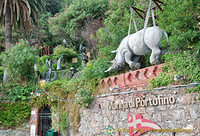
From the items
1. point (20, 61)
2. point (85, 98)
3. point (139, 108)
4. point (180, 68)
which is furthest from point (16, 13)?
point (180, 68)

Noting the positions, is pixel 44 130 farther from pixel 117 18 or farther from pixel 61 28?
pixel 61 28

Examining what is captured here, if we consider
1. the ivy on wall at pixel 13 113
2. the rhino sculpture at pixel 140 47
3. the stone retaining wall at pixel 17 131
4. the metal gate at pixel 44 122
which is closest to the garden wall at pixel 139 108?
the rhino sculpture at pixel 140 47

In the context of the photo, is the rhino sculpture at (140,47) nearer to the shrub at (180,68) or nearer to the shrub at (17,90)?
the shrub at (180,68)

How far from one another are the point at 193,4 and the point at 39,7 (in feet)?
43.3

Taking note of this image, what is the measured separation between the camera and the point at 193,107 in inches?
185

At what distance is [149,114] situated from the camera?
18.8 feet

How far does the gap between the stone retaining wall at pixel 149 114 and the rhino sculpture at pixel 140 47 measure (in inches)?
43.4

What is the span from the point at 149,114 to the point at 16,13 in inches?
516

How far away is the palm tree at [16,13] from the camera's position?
1400cm

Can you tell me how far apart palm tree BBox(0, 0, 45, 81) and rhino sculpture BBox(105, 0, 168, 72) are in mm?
9580

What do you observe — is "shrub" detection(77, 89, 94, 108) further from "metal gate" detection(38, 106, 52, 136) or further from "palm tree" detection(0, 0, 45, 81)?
"palm tree" detection(0, 0, 45, 81)

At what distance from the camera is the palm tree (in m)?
14.0

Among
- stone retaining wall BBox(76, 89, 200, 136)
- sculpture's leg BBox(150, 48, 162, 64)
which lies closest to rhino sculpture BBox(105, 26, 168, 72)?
sculpture's leg BBox(150, 48, 162, 64)

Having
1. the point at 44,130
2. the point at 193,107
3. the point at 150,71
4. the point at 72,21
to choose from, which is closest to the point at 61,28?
the point at 72,21
